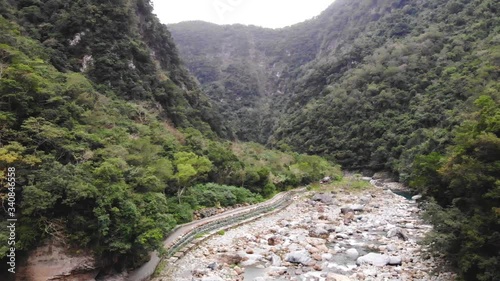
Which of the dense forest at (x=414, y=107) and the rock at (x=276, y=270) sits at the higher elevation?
the dense forest at (x=414, y=107)

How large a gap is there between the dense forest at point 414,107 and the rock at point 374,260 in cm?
343

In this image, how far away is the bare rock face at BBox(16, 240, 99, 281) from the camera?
43.0 ft

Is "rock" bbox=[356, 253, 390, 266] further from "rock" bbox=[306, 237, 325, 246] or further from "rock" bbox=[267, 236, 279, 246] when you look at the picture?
"rock" bbox=[267, 236, 279, 246]

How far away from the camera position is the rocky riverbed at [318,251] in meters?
16.9

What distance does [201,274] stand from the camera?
54.7ft

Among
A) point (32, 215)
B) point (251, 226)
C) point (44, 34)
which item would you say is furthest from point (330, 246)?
point (44, 34)

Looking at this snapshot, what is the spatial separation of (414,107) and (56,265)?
225ft

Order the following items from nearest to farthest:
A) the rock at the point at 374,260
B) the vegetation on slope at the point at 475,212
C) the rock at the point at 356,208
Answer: the vegetation on slope at the point at 475,212
the rock at the point at 374,260
the rock at the point at 356,208

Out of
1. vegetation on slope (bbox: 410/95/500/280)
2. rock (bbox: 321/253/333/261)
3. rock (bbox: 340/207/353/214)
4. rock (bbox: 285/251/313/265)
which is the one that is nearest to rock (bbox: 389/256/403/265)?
rock (bbox: 321/253/333/261)

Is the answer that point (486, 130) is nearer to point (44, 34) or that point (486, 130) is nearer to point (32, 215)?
point (32, 215)

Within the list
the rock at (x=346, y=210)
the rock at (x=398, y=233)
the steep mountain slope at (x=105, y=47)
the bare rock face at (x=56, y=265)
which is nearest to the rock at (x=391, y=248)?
the rock at (x=398, y=233)

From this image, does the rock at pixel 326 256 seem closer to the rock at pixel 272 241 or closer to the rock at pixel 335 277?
the rock at pixel 335 277

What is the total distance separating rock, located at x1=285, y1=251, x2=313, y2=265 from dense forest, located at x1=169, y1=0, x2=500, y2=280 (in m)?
6.30

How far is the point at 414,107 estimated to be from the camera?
68688mm
